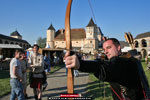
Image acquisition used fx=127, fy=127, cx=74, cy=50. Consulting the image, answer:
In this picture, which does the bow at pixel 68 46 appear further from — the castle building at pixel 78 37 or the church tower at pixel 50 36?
the church tower at pixel 50 36

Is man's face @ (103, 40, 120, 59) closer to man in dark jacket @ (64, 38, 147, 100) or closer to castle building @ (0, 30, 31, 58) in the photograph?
man in dark jacket @ (64, 38, 147, 100)

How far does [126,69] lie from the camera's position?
1252 mm

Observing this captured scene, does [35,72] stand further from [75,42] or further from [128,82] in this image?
[75,42]

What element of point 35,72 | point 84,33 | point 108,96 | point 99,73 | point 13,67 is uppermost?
point 84,33

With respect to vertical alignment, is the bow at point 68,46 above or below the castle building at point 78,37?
below

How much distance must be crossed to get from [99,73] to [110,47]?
27.9 inches

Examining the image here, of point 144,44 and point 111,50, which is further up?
point 144,44

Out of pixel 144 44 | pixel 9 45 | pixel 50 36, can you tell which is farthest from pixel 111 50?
pixel 50 36

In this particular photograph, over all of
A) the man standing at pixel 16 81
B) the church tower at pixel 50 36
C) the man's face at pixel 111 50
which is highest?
the church tower at pixel 50 36

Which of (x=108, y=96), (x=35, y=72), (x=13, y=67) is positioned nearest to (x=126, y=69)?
(x=13, y=67)

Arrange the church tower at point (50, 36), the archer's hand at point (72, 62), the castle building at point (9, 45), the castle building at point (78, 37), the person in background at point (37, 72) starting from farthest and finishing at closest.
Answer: the church tower at point (50, 36), the castle building at point (78, 37), the castle building at point (9, 45), the person in background at point (37, 72), the archer's hand at point (72, 62)

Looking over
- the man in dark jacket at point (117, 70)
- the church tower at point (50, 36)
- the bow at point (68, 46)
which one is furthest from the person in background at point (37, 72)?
the church tower at point (50, 36)

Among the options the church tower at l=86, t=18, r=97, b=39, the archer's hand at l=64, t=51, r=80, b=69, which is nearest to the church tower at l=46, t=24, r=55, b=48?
the church tower at l=86, t=18, r=97, b=39

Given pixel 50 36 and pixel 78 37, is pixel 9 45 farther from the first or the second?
pixel 50 36
